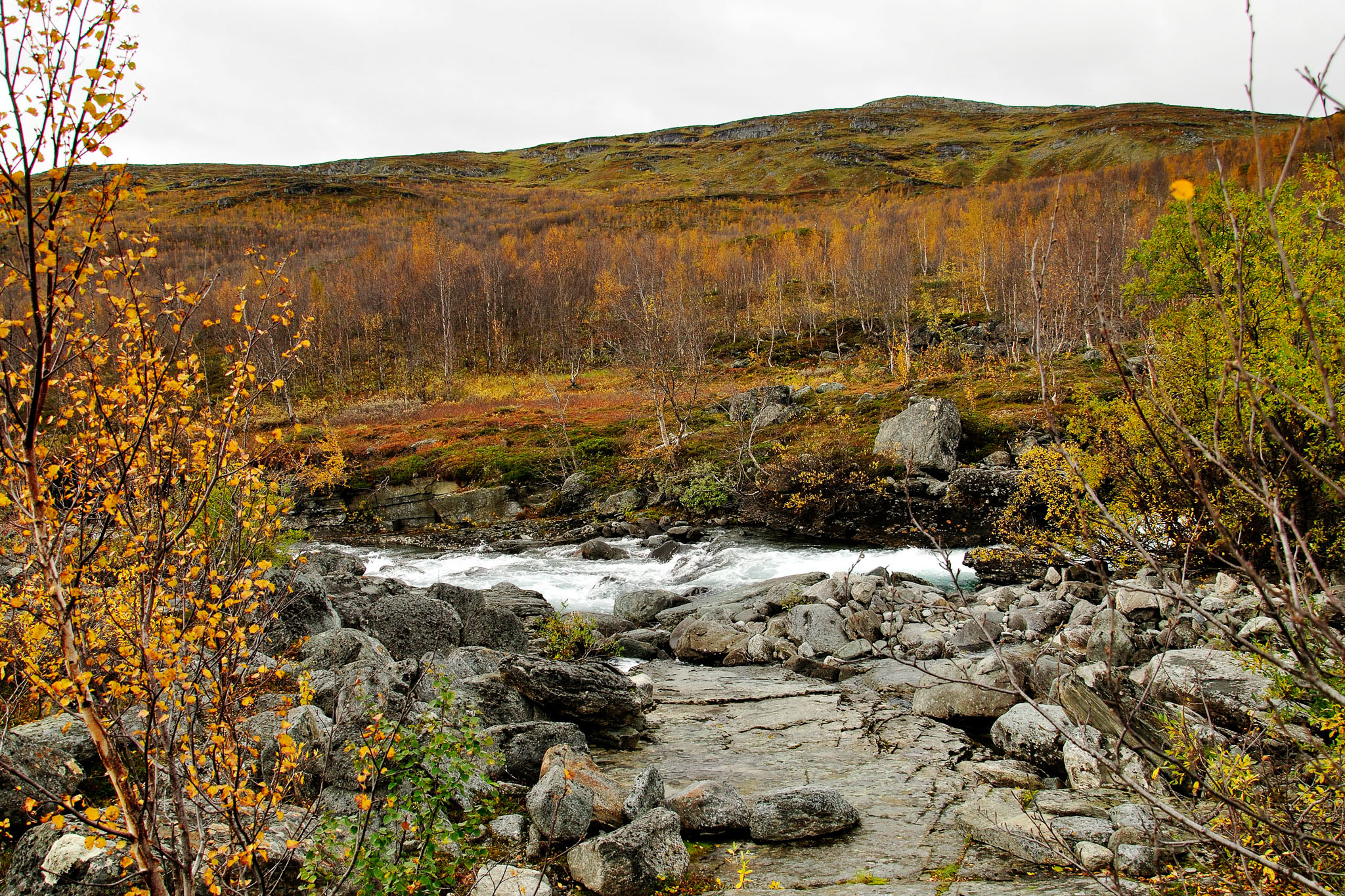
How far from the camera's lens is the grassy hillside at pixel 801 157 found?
113750 millimetres

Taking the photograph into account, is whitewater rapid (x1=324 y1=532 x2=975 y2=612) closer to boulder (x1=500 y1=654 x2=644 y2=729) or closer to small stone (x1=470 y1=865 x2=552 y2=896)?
boulder (x1=500 y1=654 x2=644 y2=729)

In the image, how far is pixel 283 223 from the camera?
3935 inches

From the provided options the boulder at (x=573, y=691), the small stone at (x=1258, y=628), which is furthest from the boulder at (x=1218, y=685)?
the boulder at (x=573, y=691)

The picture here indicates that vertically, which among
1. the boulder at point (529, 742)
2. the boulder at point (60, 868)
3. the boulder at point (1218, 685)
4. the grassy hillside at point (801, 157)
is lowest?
the boulder at point (529, 742)

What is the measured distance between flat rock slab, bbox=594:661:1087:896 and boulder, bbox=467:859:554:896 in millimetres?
1399

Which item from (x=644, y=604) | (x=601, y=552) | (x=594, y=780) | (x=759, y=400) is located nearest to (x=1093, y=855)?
(x=594, y=780)

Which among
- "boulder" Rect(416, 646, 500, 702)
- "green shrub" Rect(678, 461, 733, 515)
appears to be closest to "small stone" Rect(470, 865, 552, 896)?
"boulder" Rect(416, 646, 500, 702)

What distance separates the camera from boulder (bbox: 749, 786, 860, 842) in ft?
20.6

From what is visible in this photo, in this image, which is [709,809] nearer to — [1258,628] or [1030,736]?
[1030,736]

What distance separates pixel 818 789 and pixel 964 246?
221 ft

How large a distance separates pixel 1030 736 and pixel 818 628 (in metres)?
5.53

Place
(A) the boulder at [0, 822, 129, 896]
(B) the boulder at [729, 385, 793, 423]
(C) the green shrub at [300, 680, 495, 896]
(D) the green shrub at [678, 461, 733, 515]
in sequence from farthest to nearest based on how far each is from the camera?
(B) the boulder at [729, 385, 793, 423] < (D) the green shrub at [678, 461, 733, 515] < (A) the boulder at [0, 822, 129, 896] < (C) the green shrub at [300, 680, 495, 896]

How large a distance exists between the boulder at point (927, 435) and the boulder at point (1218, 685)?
1533 cm

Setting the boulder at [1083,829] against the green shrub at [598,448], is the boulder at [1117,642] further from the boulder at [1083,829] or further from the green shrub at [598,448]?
the green shrub at [598,448]
